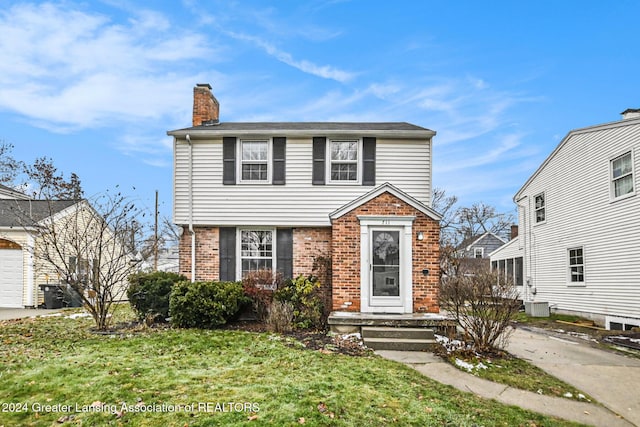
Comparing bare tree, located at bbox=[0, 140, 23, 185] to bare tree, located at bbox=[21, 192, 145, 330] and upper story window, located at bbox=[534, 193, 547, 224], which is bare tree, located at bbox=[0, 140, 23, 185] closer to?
bare tree, located at bbox=[21, 192, 145, 330]

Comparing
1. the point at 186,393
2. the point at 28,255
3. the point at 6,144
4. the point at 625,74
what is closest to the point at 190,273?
the point at 186,393

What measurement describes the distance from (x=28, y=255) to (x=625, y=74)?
2290 centimetres

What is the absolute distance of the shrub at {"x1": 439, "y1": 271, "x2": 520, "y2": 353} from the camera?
7.35 meters

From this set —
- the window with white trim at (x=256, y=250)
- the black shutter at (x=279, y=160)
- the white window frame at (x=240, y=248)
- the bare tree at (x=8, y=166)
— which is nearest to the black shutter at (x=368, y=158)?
the black shutter at (x=279, y=160)

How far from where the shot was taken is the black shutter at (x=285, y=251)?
11.8 m

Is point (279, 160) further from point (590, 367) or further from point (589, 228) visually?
point (589, 228)

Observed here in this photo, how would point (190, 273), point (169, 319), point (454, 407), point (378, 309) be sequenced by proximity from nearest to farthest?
point (454, 407)
point (378, 309)
point (169, 319)
point (190, 273)

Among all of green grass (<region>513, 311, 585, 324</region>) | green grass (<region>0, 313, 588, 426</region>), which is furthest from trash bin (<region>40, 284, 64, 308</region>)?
green grass (<region>513, 311, 585, 324</region>)

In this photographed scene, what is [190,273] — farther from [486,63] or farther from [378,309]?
[486,63]

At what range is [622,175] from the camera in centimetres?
1252

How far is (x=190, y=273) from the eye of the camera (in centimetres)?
1186

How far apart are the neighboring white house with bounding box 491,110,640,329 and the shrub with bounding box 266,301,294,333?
34.2 feet

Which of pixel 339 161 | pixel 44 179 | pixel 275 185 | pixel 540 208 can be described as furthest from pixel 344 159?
pixel 44 179

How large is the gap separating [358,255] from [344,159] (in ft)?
11.6
